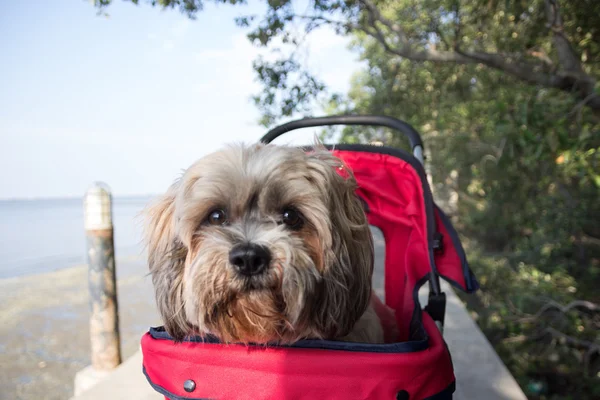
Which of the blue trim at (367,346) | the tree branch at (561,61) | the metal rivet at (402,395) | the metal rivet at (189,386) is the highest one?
the tree branch at (561,61)

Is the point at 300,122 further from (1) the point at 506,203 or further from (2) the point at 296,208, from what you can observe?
(1) the point at 506,203

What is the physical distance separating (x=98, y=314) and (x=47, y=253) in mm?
14360

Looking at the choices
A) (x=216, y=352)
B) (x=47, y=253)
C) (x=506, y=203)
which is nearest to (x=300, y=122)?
(x=216, y=352)

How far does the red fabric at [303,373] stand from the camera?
4.48 ft

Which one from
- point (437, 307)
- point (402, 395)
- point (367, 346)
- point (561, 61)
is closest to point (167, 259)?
point (367, 346)

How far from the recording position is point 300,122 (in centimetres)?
275

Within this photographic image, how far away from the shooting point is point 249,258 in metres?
1.51

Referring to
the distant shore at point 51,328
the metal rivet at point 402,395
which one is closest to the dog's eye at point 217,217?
the metal rivet at point 402,395

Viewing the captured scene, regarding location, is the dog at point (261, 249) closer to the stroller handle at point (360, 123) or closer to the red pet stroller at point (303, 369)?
the red pet stroller at point (303, 369)

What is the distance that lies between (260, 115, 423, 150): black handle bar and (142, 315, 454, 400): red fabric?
53.4 inches

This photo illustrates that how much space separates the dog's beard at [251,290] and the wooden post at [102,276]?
2104 mm

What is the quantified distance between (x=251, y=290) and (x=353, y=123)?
146 cm

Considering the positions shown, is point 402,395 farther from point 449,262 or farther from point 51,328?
point 51,328

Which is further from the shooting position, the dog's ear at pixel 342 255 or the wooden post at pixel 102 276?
the wooden post at pixel 102 276
